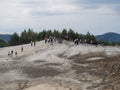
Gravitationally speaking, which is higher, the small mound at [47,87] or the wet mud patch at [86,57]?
the wet mud patch at [86,57]

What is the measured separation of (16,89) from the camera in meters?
41.4

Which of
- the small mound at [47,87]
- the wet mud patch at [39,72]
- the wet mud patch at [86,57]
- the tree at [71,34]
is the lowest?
the small mound at [47,87]

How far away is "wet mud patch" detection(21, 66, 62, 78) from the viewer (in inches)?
1902

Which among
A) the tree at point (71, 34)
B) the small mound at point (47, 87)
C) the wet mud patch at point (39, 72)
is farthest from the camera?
the tree at point (71, 34)

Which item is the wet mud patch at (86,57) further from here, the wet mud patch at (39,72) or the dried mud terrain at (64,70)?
the wet mud patch at (39,72)

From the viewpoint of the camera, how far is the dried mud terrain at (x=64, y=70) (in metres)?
42.7

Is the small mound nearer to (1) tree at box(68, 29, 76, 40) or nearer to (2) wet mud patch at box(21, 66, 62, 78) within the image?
(2) wet mud patch at box(21, 66, 62, 78)

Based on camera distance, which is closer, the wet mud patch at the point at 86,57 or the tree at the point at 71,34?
the wet mud patch at the point at 86,57

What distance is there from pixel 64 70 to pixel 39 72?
10.2ft

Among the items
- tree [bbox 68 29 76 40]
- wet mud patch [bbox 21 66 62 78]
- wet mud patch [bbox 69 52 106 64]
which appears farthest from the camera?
tree [bbox 68 29 76 40]

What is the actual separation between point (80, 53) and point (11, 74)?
15309 millimetres

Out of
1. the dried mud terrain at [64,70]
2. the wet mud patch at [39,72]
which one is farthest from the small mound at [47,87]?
the wet mud patch at [39,72]

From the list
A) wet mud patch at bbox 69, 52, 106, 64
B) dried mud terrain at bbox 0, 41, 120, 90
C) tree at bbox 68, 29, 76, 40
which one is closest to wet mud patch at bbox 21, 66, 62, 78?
dried mud terrain at bbox 0, 41, 120, 90

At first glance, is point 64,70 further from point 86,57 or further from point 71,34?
point 71,34
